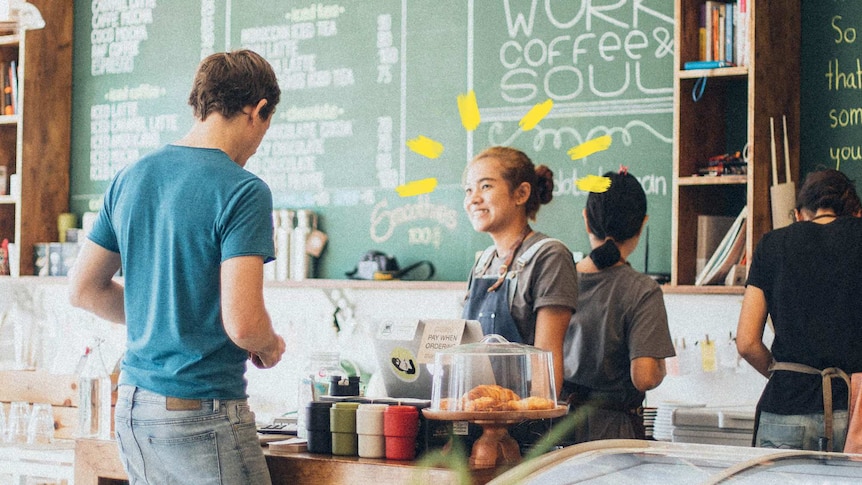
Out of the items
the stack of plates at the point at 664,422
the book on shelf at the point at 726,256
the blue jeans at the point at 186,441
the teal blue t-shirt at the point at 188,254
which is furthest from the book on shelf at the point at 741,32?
the blue jeans at the point at 186,441

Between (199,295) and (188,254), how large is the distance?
88 millimetres

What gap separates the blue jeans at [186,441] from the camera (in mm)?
2168

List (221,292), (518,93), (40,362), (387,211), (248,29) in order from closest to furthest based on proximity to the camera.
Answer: (221,292) → (518,93) → (387,211) → (248,29) → (40,362)

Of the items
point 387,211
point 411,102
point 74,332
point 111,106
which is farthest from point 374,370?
point 111,106

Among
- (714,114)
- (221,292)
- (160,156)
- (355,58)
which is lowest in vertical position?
(221,292)

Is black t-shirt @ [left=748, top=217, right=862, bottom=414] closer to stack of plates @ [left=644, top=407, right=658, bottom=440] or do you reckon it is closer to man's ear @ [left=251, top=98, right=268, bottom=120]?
stack of plates @ [left=644, top=407, right=658, bottom=440]

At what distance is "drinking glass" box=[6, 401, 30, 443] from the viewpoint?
12.6ft

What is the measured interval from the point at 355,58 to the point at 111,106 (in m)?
1.47

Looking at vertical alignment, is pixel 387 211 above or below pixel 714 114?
below

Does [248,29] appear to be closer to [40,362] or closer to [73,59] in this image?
[73,59]

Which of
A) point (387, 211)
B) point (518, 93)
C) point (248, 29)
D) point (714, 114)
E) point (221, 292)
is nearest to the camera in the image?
point (221, 292)

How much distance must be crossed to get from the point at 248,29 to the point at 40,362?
6.67 feet

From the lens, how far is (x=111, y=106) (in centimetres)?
557

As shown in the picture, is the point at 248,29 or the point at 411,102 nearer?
the point at 411,102
